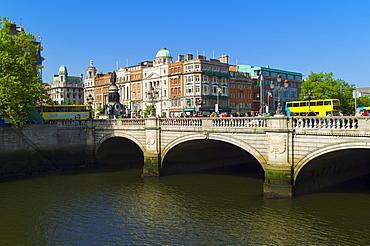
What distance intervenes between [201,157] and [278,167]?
1384cm

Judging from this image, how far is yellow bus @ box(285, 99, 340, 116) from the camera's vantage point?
136 feet

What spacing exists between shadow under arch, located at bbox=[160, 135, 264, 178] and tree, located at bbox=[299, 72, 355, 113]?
29079mm

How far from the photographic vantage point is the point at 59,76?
139 m

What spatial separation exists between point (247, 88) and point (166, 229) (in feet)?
249

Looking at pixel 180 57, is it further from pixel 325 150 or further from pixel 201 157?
pixel 325 150

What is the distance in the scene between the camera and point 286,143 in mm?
22203

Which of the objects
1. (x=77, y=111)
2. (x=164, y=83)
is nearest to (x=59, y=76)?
(x=164, y=83)

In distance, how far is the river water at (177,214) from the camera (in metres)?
18.0

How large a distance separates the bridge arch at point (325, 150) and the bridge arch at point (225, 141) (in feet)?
7.96

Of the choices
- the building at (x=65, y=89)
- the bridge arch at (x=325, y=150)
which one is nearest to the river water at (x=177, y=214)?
the bridge arch at (x=325, y=150)

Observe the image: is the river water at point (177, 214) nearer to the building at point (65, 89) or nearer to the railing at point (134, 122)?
the railing at point (134, 122)

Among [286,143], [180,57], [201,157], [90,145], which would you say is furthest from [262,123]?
[180,57]

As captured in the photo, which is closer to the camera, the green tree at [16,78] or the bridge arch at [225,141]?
the bridge arch at [225,141]

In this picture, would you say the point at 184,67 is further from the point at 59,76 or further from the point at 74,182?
the point at 59,76
